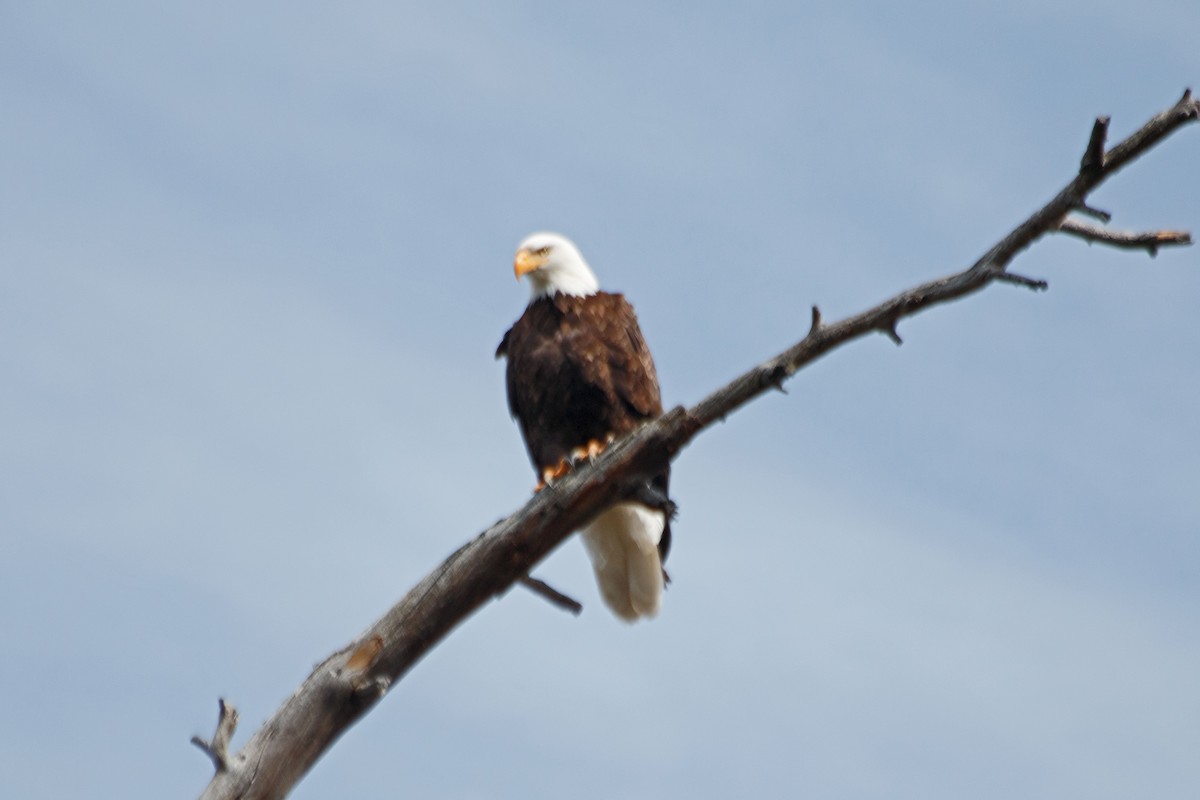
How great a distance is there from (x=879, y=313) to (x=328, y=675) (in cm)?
214

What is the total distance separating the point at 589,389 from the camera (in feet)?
24.4

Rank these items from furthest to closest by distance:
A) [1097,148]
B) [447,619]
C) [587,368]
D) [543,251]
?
[543,251]
[587,368]
[447,619]
[1097,148]

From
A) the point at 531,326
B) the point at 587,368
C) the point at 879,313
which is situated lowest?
the point at 879,313

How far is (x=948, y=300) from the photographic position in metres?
5.50

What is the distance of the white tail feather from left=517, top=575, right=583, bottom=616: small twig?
70.3 inches

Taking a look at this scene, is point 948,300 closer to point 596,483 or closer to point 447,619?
point 596,483

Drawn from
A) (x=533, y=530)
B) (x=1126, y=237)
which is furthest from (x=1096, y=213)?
(x=533, y=530)

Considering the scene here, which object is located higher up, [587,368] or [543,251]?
[543,251]

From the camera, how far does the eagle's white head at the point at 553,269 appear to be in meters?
8.00

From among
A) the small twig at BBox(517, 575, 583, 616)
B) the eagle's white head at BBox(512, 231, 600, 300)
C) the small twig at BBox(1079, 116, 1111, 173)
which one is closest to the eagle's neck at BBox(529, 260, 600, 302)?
the eagle's white head at BBox(512, 231, 600, 300)

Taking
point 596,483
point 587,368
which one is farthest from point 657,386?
point 596,483

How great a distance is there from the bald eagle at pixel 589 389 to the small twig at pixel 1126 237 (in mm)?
2469

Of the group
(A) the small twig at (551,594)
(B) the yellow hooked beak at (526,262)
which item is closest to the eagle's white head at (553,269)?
(B) the yellow hooked beak at (526,262)

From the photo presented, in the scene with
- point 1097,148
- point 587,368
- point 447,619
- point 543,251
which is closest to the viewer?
point 1097,148
